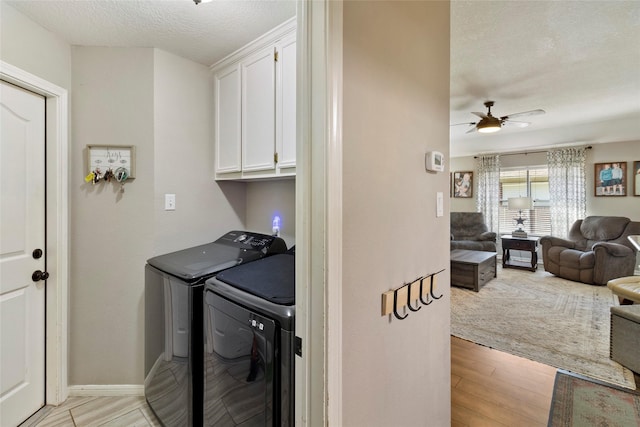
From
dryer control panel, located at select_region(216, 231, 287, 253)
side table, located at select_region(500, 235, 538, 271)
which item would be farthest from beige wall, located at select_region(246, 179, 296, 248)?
side table, located at select_region(500, 235, 538, 271)

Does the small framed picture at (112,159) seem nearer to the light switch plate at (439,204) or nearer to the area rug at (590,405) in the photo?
the light switch plate at (439,204)

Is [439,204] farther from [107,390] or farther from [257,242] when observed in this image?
[107,390]

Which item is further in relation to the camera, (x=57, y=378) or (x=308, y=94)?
(x=57, y=378)

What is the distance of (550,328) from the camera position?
293cm

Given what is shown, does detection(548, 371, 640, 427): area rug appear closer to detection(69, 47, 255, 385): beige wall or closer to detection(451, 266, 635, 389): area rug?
detection(451, 266, 635, 389): area rug

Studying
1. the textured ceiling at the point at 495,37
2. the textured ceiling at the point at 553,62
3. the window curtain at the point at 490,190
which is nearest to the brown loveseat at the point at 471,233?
the window curtain at the point at 490,190

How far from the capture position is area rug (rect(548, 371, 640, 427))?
1.74m

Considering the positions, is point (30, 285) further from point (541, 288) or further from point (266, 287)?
point (541, 288)

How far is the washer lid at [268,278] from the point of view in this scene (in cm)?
115

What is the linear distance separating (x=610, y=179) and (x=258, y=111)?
20.0 feet

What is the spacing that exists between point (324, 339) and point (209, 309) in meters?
0.82

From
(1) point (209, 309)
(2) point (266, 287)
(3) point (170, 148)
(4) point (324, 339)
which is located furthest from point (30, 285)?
(4) point (324, 339)

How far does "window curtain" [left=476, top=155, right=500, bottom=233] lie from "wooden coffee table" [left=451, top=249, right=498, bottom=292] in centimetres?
187

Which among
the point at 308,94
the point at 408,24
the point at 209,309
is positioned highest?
the point at 408,24
